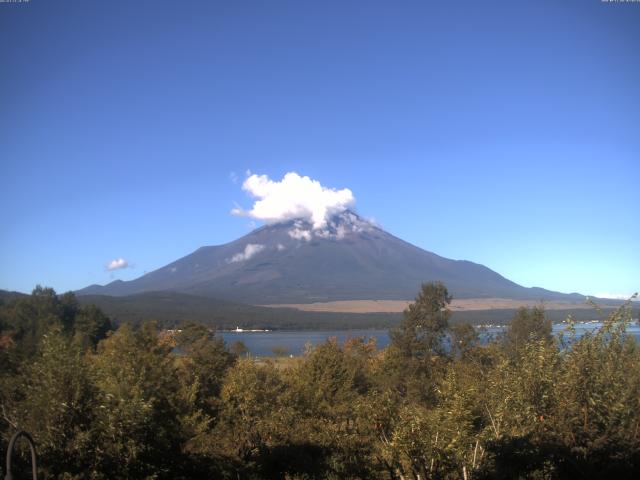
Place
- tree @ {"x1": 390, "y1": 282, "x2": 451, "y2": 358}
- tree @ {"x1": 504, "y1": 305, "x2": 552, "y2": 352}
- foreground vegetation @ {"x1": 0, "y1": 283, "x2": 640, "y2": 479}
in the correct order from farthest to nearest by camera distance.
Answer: tree @ {"x1": 504, "y1": 305, "x2": 552, "y2": 352}
tree @ {"x1": 390, "y1": 282, "x2": 451, "y2": 358}
foreground vegetation @ {"x1": 0, "y1": 283, "x2": 640, "y2": 479}

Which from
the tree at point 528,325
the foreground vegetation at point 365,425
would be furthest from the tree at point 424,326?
the foreground vegetation at point 365,425

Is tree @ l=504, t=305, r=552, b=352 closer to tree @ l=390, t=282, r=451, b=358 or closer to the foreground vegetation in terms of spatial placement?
tree @ l=390, t=282, r=451, b=358

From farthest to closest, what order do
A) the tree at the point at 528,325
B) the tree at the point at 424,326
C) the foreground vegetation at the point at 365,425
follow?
the tree at the point at 528,325, the tree at the point at 424,326, the foreground vegetation at the point at 365,425

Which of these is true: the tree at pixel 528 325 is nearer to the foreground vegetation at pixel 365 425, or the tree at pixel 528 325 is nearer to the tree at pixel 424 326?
the tree at pixel 424 326

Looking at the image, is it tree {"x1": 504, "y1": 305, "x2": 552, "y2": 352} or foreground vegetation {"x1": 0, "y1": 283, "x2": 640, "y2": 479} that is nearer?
foreground vegetation {"x1": 0, "y1": 283, "x2": 640, "y2": 479}

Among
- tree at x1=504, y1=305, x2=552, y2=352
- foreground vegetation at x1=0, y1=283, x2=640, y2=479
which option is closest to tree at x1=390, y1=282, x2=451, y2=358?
tree at x1=504, y1=305, x2=552, y2=352

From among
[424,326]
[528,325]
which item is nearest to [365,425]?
[424,326]

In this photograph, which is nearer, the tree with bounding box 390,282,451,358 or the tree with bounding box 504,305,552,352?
the tree with bounding box 390,282,451,358

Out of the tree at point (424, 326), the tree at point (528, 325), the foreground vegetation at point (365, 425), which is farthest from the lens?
the tree at point (528, 325)

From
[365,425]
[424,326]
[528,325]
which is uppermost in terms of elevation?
[424,326]

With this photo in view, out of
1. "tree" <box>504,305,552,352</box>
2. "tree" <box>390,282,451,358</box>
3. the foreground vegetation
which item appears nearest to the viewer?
the foreground vegetation

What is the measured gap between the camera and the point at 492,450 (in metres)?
13.3

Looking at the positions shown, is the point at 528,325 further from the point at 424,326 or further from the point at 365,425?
the point at 365,425

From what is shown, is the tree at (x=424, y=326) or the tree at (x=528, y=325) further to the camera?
the tree at (x=528, y=325)
